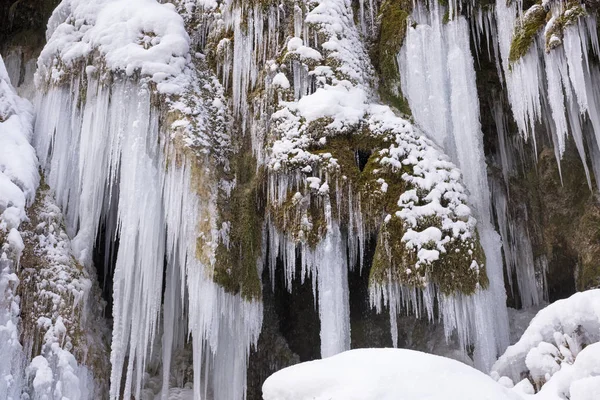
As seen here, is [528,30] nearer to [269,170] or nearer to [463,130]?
[463,130]

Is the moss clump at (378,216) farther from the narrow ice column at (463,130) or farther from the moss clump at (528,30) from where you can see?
the moss clump at (528,30)

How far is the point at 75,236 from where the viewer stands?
7.91 meters

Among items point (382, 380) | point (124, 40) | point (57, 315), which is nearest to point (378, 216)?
point (382, 380)

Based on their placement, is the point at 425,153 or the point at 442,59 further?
the point at 442,59

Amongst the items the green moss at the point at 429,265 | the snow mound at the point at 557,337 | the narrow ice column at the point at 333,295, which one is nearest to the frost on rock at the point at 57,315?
the narrow ice column at the point at 333,295

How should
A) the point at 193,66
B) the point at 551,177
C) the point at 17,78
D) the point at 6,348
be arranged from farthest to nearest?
the point at 17,78
the point at 551,177
the point at 193,66
the point at 6,348

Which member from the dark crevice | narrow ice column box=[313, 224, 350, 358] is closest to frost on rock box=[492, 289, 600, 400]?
narrow ice column box=[313, 224, 350, 358]

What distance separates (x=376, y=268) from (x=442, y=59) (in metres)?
2.90

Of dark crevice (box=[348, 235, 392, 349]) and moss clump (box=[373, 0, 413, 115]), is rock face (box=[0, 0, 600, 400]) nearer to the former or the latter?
moss clump (box=[373, 0, 413, 115])

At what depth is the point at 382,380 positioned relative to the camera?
336 cm

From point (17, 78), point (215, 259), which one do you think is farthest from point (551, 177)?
point (17, 78)

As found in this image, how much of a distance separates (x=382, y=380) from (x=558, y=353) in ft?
7.80

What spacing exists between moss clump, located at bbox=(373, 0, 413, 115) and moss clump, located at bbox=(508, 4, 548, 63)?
1412 millimetres

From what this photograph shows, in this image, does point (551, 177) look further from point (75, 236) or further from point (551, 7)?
point (75, 236)
